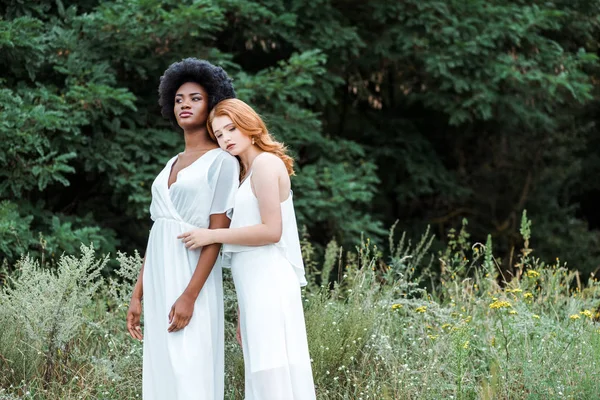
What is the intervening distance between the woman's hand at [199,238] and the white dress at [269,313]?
0.32ft

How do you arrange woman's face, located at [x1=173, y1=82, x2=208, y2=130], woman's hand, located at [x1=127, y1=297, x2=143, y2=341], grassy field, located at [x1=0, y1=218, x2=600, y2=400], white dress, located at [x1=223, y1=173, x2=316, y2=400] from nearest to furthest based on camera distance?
white dress, located at [x1=223, y1=173, x2=316, y2=400], woman's face, located at [x1=173, y1=82, x2=208, y2=130], woman's hand, located at [x1=127, y1=297, x2=143, y2=341], grassy field, located at [x1=0, y1=218, x2=600, y2=400]

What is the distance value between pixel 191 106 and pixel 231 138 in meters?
0.26

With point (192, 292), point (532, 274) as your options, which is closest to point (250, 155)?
point (192, 292)

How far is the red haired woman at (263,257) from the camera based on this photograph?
10.6 ft

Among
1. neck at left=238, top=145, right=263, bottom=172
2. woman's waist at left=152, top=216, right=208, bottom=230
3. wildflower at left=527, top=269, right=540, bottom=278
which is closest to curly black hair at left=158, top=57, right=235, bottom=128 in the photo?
neck at left=238, top=145, right=263, bottom=172

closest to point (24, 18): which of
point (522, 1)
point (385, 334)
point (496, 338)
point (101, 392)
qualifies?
point (101, 392)

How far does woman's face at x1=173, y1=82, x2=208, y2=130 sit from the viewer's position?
3494 millimetres

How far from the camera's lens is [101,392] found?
14.1 feet

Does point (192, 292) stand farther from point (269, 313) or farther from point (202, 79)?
point (202, 79)

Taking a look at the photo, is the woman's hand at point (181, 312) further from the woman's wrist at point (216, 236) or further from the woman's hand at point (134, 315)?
the woman's hand at point (134, 315)

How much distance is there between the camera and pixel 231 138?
338cm

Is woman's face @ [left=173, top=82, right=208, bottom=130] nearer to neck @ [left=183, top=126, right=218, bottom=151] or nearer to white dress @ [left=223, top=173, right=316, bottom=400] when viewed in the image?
neck @ [left=183, top=126, right=218, bottom=151]

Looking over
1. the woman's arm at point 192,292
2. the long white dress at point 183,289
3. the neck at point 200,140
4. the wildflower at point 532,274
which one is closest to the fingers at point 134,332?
the long white dress at point 183,289

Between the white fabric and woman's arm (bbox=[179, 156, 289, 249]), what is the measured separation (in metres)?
0.05
